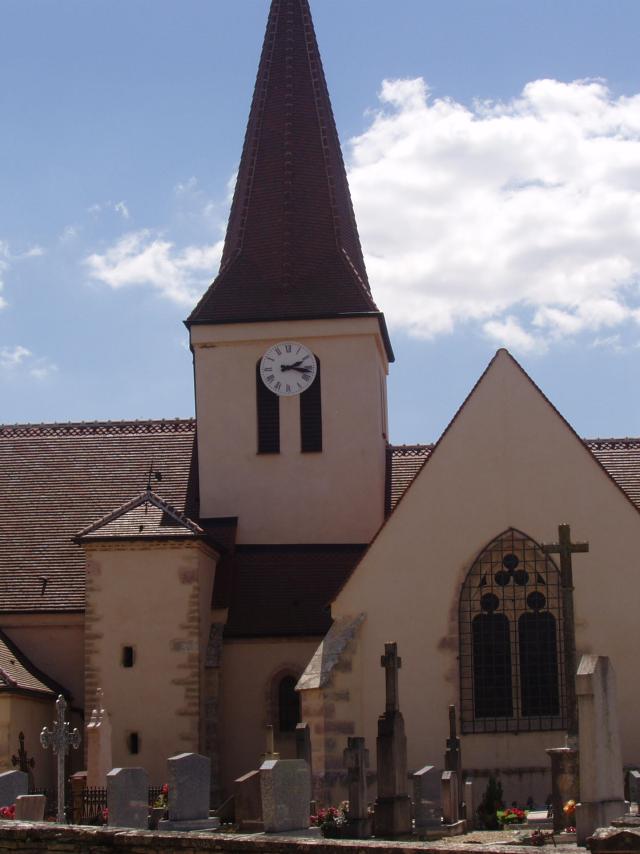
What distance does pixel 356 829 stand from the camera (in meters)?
16.2

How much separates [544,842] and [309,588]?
1556cm

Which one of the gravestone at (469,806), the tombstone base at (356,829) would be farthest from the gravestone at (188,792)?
the gravestone at (469,806)

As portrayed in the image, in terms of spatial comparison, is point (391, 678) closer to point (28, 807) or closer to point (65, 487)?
point (28, 807)

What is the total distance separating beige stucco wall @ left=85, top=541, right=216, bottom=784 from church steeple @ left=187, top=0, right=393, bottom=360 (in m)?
6.41

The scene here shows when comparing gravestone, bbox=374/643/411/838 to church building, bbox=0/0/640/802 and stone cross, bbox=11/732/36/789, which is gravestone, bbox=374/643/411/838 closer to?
church building, bbox=0/0/640/802

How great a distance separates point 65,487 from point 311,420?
19.5 ft

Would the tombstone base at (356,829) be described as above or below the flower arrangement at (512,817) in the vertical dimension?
above

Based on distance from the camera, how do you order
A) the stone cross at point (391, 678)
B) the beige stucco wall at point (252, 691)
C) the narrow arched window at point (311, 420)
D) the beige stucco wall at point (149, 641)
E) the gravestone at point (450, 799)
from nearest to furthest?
the stone cross at point (391, 678) < the gravestone at point (450, 799) < the beige stucco wall at point (149, 641) < the beige stucco wall at point (252, 691) < the narrow arched window at point (311, 420)

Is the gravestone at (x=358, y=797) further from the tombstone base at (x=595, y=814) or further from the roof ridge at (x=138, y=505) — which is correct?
the roof ridge at (x=138, y=505)

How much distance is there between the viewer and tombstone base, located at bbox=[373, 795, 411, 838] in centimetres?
1643

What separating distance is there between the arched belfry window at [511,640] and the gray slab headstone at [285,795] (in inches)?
531

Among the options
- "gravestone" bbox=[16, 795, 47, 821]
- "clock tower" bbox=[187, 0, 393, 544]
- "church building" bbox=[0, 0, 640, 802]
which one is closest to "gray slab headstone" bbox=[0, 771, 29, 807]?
"gravestone" bbox=[16, 795, 47, 821]

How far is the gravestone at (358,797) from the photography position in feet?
53.4

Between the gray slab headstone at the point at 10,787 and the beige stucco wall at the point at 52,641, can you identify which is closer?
the gray slab headstone at the point at 10,787
